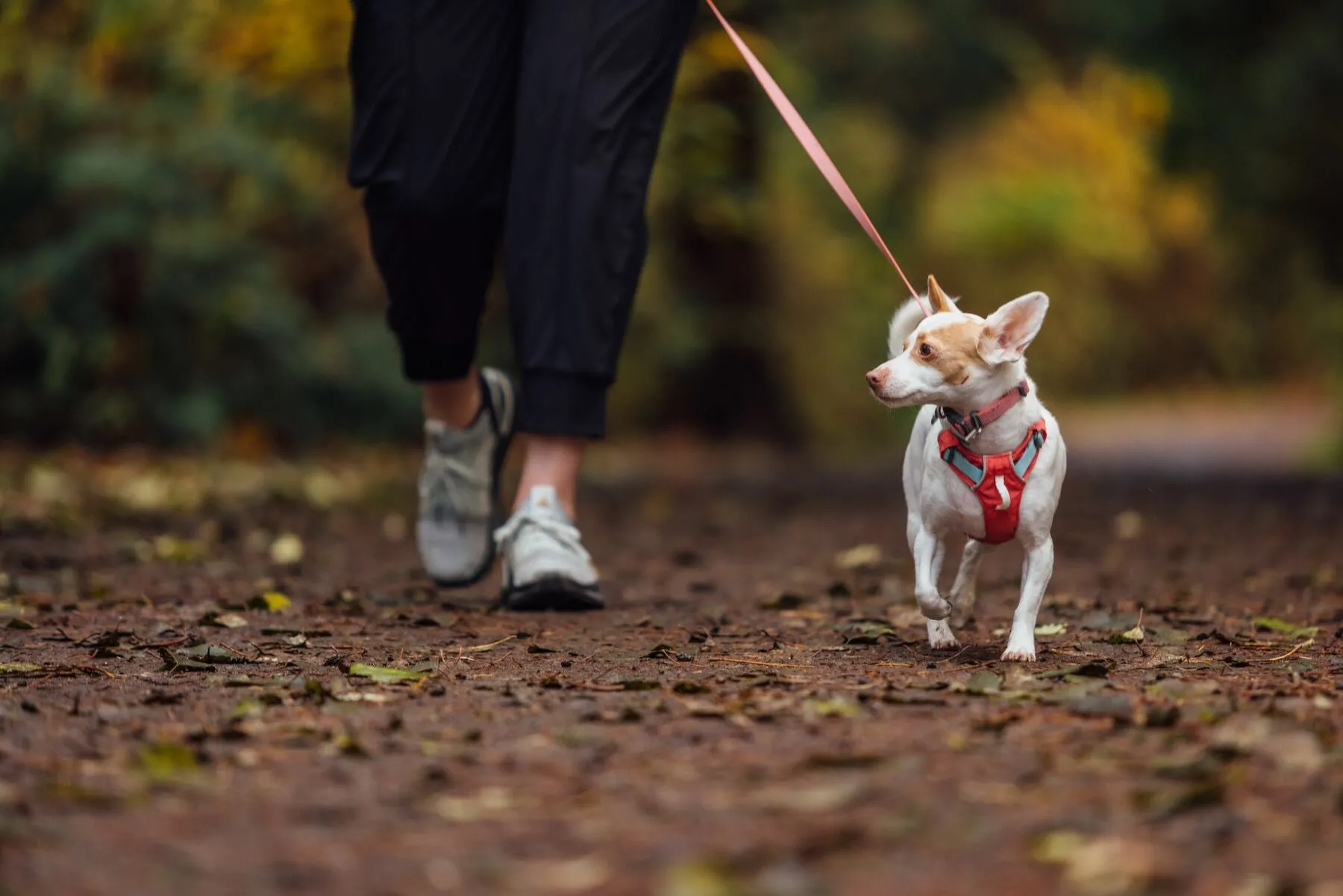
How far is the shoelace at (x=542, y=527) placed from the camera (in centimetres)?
406

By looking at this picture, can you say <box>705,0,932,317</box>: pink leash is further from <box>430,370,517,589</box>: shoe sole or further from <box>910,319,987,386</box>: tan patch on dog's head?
<box>430,370,517,589</box>: shoe sole

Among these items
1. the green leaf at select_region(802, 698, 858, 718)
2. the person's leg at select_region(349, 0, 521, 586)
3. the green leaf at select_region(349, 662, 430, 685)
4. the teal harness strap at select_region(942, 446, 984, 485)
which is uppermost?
the person's leg at select_region(349, 0, 521, 586)

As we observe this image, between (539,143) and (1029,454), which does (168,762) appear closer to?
(1029,454)

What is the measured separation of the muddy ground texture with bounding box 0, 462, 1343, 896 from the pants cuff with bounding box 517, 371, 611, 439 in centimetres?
45

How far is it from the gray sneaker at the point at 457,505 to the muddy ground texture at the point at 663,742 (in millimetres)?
87

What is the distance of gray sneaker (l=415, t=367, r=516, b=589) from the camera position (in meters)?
4.57

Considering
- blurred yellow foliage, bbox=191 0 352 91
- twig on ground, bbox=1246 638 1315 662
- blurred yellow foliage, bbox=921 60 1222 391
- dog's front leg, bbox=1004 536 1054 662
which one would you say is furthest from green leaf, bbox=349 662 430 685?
blurred yellow foliage, bbox=921 60 1222 391

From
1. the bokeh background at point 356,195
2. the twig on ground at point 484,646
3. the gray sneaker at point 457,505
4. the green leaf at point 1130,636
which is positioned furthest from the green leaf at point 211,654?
the bokeh background at point 356,195

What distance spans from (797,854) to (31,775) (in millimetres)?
1050

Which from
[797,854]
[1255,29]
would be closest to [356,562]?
[797,854]

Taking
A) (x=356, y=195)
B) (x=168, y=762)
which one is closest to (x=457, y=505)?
(x=168, y=762)

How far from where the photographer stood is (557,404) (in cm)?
411

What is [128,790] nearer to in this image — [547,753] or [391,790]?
[391,790]

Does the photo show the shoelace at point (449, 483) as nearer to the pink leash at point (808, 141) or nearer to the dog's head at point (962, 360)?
the pink leash at point (808, 141)
